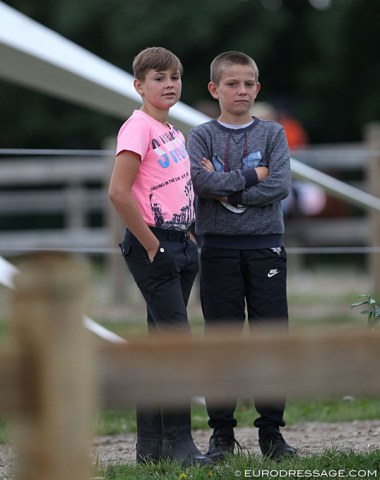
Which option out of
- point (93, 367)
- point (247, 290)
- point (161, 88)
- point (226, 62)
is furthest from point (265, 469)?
point (93, 367)

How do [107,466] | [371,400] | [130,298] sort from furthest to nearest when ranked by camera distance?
[130,298] → [371,400] → [107,466]

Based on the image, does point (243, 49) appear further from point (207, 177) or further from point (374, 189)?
point (207, 177)

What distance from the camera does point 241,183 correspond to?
13.2ft

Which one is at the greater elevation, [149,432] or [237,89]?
[237,89]

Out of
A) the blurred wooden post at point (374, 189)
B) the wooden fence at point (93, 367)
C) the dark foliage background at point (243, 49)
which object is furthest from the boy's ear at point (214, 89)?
the dark foliage background at point (243, 49)

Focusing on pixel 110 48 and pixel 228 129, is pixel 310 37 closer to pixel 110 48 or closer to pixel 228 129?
pixel 110 48

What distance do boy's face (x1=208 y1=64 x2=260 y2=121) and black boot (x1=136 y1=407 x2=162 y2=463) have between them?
1.04 m

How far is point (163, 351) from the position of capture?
2090 millimetres

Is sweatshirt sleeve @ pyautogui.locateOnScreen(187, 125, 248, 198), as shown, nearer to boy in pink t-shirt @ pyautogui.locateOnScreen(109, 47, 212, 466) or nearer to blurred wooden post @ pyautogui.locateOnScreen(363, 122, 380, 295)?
boy in pink t-shirt @ pyautogui.locateOnScreen(109, 47, 212, 466)

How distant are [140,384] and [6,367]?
0.23m

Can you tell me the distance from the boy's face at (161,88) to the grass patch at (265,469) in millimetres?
1174

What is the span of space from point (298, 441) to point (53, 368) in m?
2.80

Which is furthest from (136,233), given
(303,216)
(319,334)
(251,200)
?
(303,216)

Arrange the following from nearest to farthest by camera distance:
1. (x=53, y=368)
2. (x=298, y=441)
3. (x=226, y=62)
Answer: (x=53, y=368) < (x=226, y=62) < (x=298, y=441)
